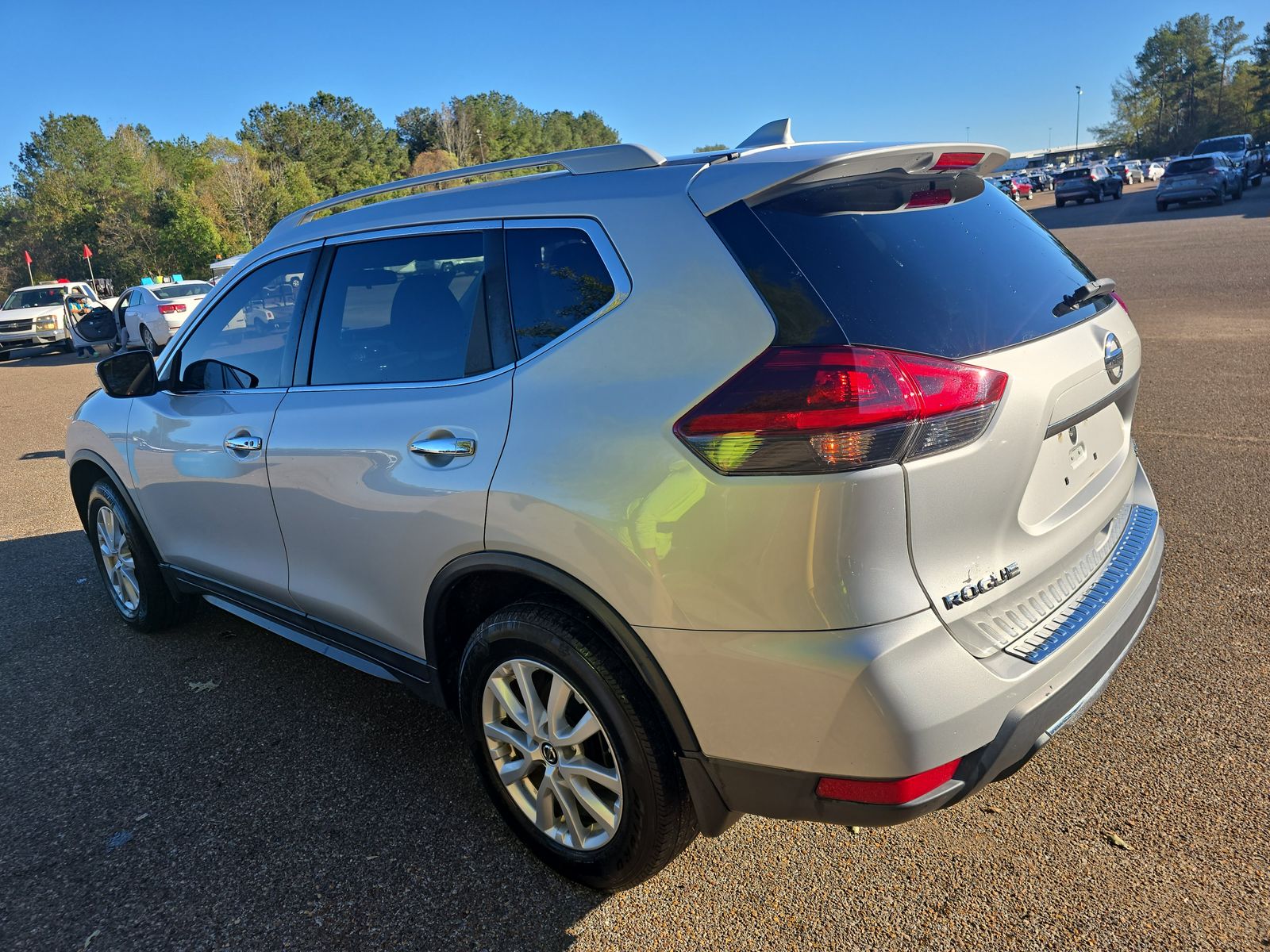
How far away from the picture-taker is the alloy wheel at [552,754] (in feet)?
7.61

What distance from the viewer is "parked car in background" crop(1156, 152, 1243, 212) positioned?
3225 cm

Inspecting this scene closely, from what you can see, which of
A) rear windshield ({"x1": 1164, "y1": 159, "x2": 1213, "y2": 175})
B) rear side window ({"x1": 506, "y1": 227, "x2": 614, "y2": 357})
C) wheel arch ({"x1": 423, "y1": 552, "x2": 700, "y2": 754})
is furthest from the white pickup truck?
rear windshield ({"x1": 1164, "y1": 159, "x2": 1213, "y2": 175})

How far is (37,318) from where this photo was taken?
71.2 feet

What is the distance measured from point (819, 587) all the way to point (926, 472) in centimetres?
32

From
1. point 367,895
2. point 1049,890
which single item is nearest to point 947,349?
point 1049,890

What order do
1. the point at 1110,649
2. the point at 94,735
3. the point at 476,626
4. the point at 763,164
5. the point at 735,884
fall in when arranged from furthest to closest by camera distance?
1. the point at 94,735
2. the point at 476,626
3. the point at 735,884
4. the point at 1110,649
5. the point at 763,164

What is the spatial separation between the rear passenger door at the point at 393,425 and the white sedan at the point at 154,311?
1720cm

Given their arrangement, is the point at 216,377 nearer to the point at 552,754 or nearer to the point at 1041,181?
the point at 552,754

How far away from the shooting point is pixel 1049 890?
7.64 feet

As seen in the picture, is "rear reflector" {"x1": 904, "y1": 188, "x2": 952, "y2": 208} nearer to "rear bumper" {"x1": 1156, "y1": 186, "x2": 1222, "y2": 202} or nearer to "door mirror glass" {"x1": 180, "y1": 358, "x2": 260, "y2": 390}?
"door mirror glass" {"x1": 180, "y1": 358, "x2": 260, "y2": 390}

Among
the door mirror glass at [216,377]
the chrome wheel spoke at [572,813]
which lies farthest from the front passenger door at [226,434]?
the chrome wheel spoke at [572,813]

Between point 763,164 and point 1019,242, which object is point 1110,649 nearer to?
point 1019,242

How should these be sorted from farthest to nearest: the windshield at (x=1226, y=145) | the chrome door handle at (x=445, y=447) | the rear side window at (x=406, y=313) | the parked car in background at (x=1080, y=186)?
the windshield at (x=1226, y=145) → the parked car in background at (x=1080, y=186) → the rear side window at (x=406, y=313) → the chrome door handle at (x=445, y=447)

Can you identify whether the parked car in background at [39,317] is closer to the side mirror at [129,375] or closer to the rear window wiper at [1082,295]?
the side mirror at [129,375]
